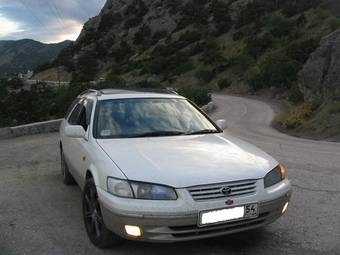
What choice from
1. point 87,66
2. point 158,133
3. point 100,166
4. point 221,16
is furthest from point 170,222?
point 87,66

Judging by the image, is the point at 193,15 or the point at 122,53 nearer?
the point at 193,15

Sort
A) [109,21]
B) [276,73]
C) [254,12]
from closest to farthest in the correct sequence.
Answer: [276,73]
[254,12]
[109,21]

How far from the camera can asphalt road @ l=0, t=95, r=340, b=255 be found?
15.9 feet

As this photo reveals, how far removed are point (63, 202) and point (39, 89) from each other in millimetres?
28226


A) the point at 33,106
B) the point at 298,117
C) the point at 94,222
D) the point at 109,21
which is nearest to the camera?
the point at 94,222

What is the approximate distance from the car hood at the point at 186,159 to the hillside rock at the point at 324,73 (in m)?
16.1

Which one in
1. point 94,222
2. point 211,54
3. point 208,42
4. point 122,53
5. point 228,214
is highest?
point 228,214

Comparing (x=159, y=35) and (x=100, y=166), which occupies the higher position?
(x=159, y=35)

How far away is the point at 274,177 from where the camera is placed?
4.79 metres

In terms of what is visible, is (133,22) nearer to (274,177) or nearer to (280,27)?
(280,27)

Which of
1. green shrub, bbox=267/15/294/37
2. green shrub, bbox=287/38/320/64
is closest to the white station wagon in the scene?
green shrub, bbox=287/38/320/64

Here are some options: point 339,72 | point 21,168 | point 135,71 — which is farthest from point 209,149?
point 135,71

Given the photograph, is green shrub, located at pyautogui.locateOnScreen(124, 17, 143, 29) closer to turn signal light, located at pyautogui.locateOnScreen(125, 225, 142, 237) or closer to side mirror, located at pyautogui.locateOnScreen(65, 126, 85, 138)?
side mirror, located at pyautogui.locateOnScreen(65, 126, 85, 138)

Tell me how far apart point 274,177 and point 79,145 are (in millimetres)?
2346
